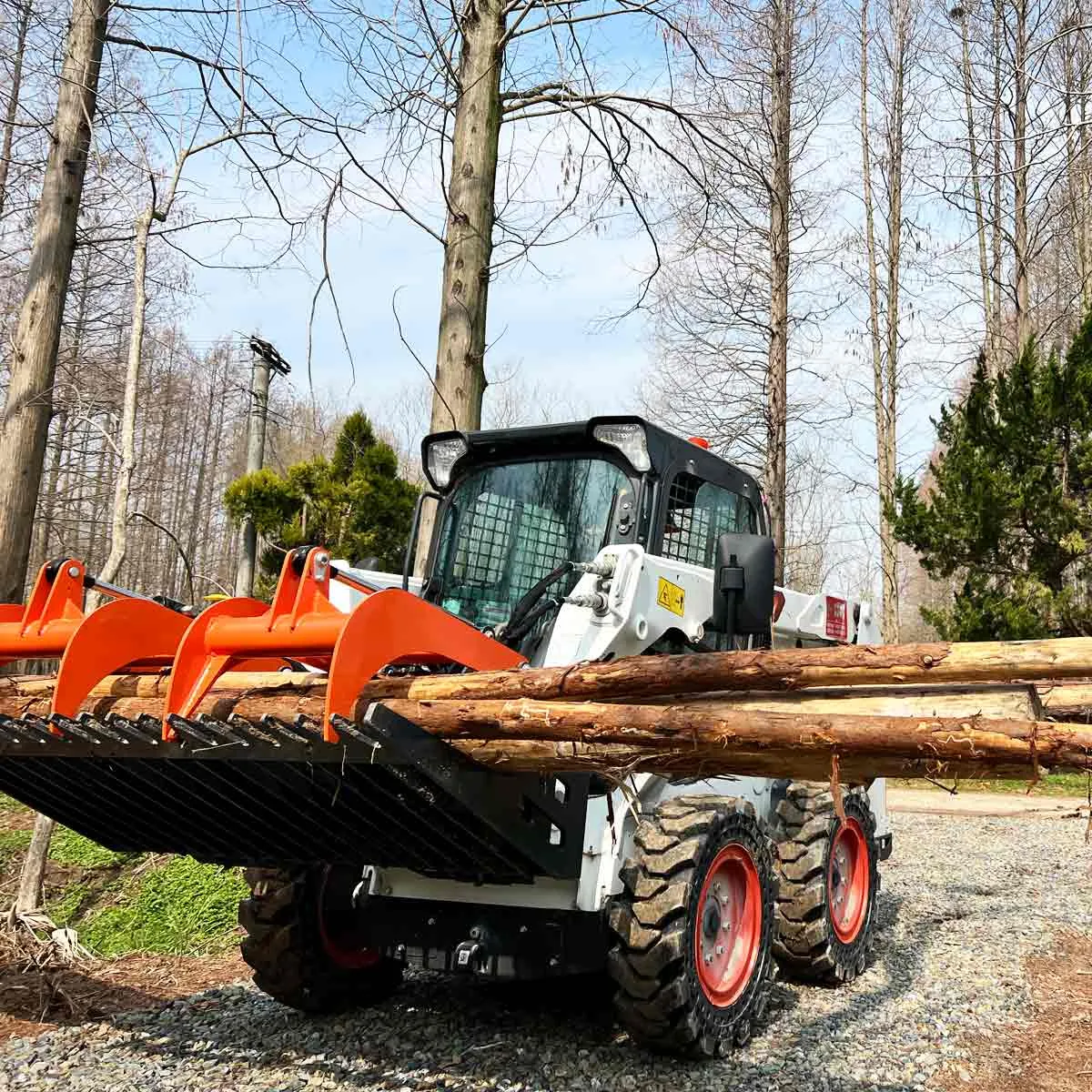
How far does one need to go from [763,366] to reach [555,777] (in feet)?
52.1

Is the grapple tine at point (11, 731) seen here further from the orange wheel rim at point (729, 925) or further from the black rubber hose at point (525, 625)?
the orange wheel rim at point (729, 925)

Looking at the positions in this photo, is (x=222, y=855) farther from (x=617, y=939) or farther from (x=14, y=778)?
(x=617, y=939)

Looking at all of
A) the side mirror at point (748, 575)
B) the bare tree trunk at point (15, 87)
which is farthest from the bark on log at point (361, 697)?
the bare tree trunk at point (15, 87)

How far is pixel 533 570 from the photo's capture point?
18.1 feet

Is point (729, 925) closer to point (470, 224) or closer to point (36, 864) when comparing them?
point (36, 864)

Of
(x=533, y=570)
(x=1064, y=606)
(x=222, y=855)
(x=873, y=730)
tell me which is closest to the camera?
(x=873, y=730)

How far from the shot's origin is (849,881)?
6.67 metres

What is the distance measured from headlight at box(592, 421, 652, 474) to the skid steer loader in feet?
0.03

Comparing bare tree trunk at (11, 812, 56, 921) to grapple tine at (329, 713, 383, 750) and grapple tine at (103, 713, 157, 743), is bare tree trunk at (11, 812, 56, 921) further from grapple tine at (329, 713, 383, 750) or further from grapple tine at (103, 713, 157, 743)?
grapple tine at (329, 713, 383, 750)

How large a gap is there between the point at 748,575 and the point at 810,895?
7.61ft

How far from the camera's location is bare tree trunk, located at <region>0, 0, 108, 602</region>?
26.5ft

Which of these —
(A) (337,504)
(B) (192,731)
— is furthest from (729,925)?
(A) (337,504)

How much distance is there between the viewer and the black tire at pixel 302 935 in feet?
16.8

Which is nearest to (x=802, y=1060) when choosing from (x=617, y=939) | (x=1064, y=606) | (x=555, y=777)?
(x=617, y=939)
